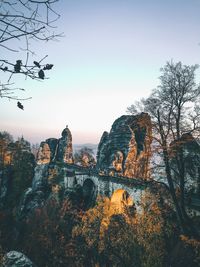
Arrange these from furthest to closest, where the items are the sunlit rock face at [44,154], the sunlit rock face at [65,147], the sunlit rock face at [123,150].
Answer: the sunlit rock face at [65,147] → the sunlit rock face at [44,154] → the sunlit rock face at [123,150]

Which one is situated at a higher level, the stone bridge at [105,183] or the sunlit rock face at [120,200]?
the stone bridge at [105,183]

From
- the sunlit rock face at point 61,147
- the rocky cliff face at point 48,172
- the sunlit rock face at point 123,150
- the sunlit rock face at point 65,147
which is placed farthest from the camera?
the sunlit rock face at point 65,147

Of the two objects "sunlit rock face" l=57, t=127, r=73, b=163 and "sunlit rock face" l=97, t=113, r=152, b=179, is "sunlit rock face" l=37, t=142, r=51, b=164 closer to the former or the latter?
"sunlit rock face" l=57, t=127, r=73, b=163

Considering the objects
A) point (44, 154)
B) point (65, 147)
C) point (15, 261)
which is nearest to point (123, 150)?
point (44, 154)

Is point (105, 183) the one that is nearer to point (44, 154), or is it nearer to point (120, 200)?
point (120, 200)

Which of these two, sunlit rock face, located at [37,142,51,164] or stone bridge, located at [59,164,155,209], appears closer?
stone bridge, located at [59,164,155,209]

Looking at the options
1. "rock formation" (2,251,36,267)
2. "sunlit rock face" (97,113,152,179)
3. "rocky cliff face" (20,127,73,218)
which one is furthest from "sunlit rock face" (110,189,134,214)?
"rock formation" (2,251,36,267)

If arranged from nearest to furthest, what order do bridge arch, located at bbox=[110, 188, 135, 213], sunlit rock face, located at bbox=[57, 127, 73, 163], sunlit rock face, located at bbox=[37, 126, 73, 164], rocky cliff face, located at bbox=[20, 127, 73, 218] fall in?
1. bridge arch, located at bbox=[110, 188, 135, 213]
2. rocky cliff face, located at bbox=[20, 127, 73, 218]
3. sunlit rock face, located at bbox=[37, 126, 73, 164]
4. sunlit rock face, located at bbox=[57, 127, 73, 163]

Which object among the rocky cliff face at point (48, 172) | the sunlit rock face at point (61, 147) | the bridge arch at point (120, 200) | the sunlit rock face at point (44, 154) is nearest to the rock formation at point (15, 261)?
the bridge arch at point (120, 200)

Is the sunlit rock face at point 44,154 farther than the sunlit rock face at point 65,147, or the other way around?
the sunlit rock face at point 65,147

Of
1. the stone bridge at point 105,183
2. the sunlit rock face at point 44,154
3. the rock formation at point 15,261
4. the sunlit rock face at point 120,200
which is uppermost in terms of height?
the sunlit rock face at point 44,154

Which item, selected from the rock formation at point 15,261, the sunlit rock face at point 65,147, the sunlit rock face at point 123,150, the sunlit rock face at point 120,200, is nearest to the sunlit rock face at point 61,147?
the sunlit rock face at point 65,147

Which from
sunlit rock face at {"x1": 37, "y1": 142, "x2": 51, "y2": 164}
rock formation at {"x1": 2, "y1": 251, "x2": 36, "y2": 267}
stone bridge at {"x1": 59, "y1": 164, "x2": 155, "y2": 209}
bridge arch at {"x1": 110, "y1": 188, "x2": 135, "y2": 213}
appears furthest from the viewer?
sunlit rock face at {"x1": 37, "y1": 142, "x2": 51, "y2": 164}

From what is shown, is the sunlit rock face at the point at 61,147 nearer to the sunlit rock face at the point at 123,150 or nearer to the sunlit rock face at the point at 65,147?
the sunlit rock face at the point at 65,147
